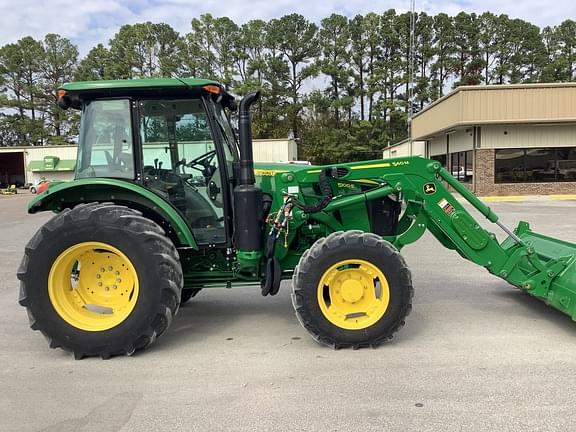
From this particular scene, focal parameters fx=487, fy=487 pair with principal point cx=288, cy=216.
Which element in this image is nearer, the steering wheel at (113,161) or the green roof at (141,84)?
the green roof at (141,84)

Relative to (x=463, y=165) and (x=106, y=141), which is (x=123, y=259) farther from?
(x=463, y=165)

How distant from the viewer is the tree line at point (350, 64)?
5319 centimetres

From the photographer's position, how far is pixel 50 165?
42.5 m

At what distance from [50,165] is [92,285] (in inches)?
1685

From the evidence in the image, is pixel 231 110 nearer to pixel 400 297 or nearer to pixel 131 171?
pixel 131 171

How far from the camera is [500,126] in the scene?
2259 cm

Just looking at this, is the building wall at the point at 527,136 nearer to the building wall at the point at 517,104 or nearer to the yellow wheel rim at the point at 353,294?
the building wall at the point at 517,104

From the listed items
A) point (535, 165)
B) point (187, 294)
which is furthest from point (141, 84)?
point (535, 165)

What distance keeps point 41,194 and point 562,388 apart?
456 centimetres

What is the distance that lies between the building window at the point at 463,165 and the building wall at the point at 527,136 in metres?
1.21

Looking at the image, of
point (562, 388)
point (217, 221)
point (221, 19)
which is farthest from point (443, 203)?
point (221, 19)

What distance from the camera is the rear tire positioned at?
Answer: 411 centimetres

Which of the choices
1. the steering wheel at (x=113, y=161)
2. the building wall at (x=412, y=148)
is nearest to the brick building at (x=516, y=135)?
the building wall at (x=412, y=148)

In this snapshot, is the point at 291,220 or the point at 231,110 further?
the point at 231,110
